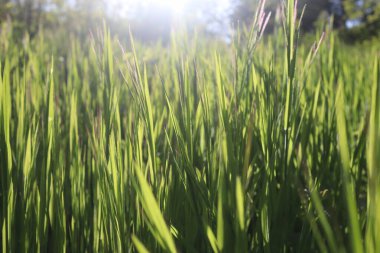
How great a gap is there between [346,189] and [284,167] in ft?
1.06

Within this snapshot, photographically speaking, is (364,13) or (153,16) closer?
(364,13)

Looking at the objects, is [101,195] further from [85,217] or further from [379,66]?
[379,66]

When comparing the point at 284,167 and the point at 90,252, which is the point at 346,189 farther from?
the point at 90,252

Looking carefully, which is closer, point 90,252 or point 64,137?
point 90,252

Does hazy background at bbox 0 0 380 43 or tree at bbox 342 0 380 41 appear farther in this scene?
tree at bbox 342 0 380 41

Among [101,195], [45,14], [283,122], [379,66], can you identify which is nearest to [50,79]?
[101,195]

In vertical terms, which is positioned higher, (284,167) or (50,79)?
(50,79)

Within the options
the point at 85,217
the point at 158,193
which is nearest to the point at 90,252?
the point at 85,217

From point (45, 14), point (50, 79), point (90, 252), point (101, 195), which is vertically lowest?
point (90, 252)

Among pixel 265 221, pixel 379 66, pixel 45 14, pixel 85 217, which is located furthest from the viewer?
pixel 45 14

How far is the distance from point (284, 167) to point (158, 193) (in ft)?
0.63

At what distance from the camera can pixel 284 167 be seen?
0.62 m

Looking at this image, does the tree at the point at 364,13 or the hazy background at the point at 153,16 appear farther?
the tree at the point at 364,13

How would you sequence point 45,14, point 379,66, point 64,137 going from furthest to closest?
point 45,14 → point 64,137 → point 379,66
